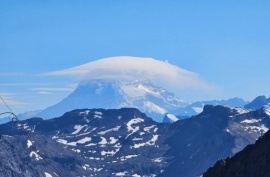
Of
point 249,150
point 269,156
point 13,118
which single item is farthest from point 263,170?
point 13,118

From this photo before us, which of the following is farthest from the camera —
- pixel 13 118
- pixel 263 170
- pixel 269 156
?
pixel 269 156

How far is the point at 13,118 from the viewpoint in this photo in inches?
1629

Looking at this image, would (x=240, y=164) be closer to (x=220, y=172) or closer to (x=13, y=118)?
(x=220, y=172)

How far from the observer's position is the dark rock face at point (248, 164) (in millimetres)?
110231

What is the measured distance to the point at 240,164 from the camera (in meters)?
120

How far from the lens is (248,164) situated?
117250mm

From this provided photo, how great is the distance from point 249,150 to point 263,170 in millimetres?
20024

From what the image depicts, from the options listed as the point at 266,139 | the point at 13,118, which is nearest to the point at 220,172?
the point at 266,139

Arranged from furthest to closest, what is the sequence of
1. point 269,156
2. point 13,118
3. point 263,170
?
point 269,156
point 263,170
point 13,118

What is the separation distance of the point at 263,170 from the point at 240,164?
1373cm

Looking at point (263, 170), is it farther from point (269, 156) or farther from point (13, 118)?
point (13, 118)

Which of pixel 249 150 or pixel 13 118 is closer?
pixel 13 118

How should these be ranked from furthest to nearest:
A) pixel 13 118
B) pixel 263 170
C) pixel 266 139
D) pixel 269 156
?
pixel 266 139 → pixel 269 156 → pixel 263 170 → pixel 13 118

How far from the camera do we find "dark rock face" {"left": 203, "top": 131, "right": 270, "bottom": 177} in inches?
4340
